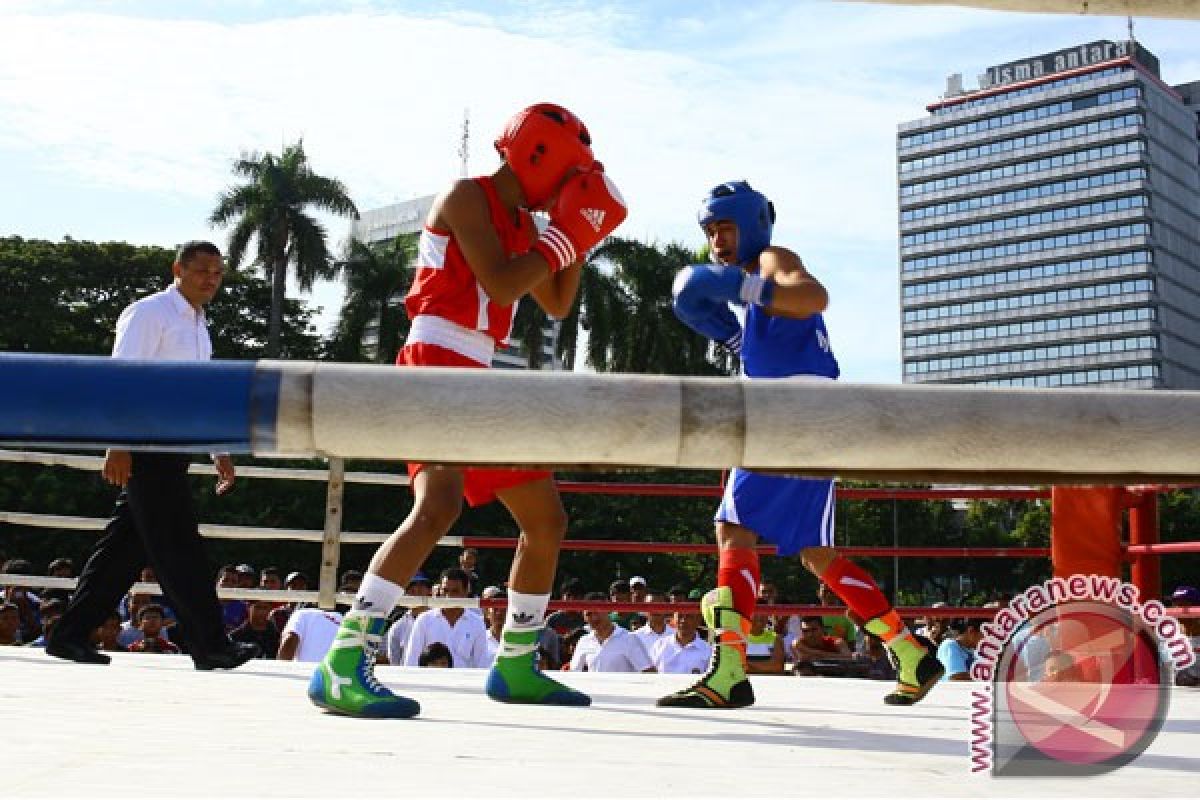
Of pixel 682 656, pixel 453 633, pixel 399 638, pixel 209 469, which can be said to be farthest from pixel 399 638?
pixel 209 469

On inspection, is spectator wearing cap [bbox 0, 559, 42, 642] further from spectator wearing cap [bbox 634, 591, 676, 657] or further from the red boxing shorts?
the red boxing shorts

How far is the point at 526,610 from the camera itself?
11.3ft

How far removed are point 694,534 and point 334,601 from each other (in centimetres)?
2452

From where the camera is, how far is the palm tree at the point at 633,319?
34.8 meters

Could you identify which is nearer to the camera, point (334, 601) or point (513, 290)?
point (513, 290)

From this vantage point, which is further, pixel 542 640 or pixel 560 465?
pixel 542 640

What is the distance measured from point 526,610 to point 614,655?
16.3 ft

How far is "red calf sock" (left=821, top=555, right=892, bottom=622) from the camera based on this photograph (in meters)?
3.84

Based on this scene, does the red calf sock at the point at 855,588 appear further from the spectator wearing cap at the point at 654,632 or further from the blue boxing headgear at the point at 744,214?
the spectator wearing cap at the point at 654,632

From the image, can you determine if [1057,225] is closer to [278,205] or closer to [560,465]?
[278,205]

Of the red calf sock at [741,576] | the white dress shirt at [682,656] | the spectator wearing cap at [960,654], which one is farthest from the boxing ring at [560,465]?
the white dress shirt at [682,656]

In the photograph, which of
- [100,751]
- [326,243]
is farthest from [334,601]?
[326,243]

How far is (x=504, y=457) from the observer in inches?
51.1

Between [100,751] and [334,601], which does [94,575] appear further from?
[100,751]
